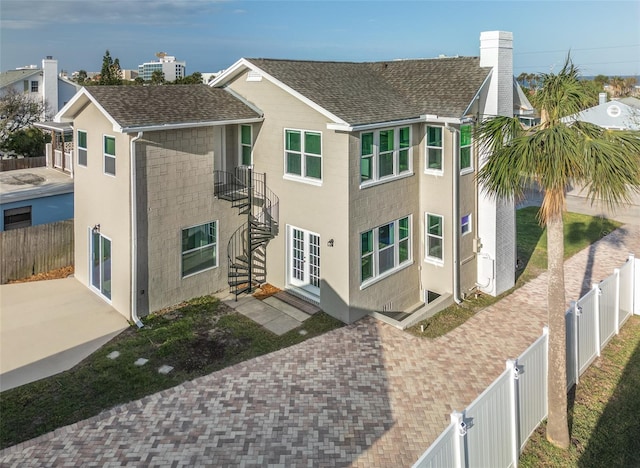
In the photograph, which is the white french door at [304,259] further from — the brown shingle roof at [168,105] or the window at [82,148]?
the window at [82,148]

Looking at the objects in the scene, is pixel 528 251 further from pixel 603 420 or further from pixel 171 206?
pixel 171 206

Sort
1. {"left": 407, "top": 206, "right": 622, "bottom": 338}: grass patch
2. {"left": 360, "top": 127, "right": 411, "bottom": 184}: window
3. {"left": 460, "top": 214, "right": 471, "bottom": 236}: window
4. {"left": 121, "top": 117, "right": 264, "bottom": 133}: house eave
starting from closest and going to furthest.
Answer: {"left": 121, "top": 117, "right": 264, "bottom": 133}: house eave < {"left": 360, "top": 127, "right": 411, "bottom": 184}: window < {"left": 407, "top": 206, "right": 622, "bottom": 338}: grass patch < {"left": 460, "top": 214, "right": 471, "bottom": 236}: window

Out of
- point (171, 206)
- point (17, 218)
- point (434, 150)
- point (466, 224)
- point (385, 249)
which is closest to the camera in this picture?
point (171, 206)

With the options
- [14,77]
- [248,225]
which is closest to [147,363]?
[248,225]

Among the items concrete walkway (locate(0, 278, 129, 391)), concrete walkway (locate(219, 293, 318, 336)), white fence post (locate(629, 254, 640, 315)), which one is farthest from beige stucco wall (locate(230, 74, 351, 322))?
white fence post (locate(629, 254, 640, 315))

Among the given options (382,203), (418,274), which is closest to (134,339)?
(382,203)

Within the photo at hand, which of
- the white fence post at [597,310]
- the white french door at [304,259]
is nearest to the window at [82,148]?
the white french door at [304,259]

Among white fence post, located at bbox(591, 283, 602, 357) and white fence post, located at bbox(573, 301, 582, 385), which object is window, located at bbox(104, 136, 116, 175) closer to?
white fence post, located at bbox(573, 301, 582, 385)
